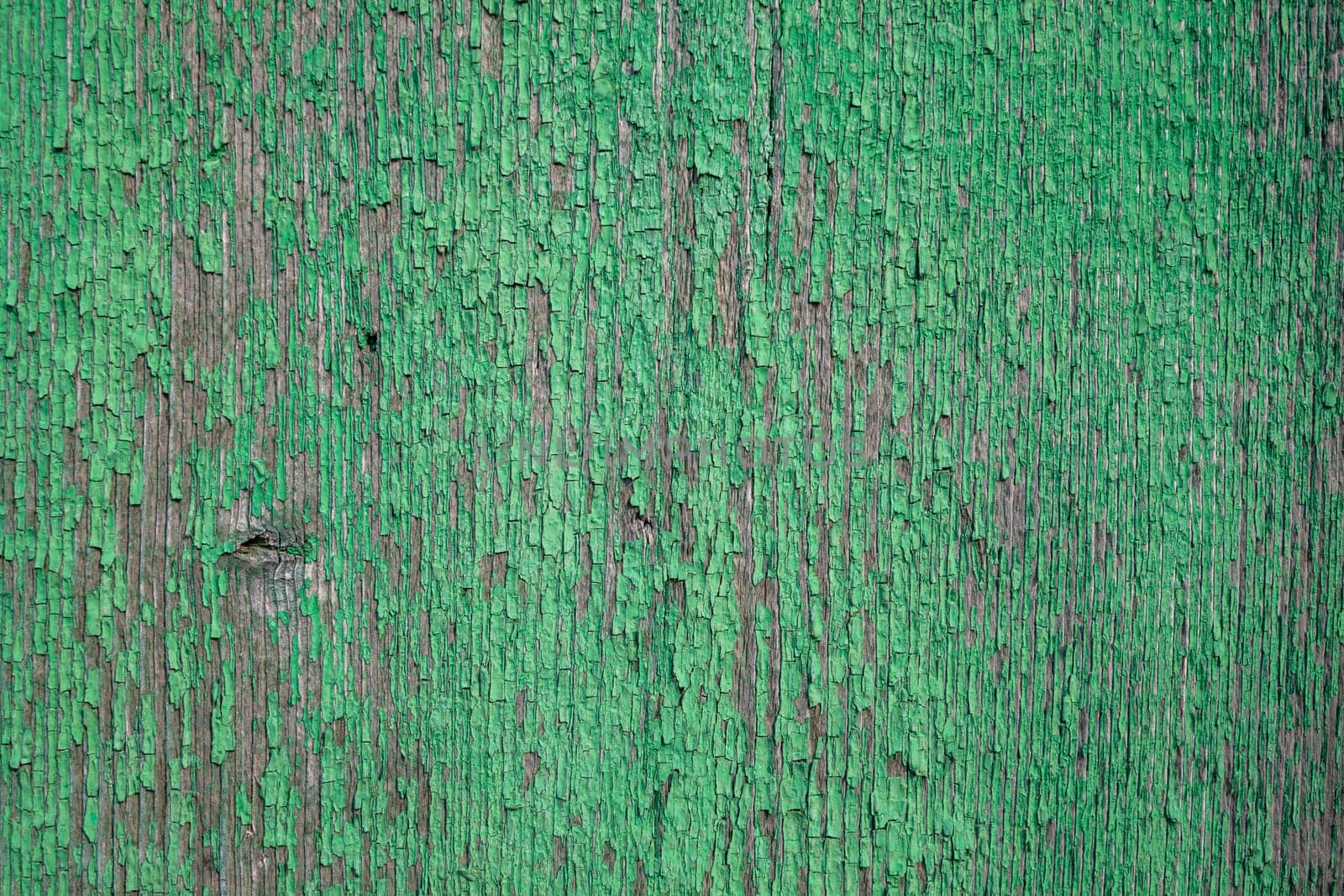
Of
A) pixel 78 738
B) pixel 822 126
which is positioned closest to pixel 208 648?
pixel 78 738

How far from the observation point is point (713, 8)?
619 millimetres

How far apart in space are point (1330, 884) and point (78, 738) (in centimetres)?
94

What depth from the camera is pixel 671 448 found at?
2.04 ft

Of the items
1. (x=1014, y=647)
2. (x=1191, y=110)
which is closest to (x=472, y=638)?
(x=1014, y=647)

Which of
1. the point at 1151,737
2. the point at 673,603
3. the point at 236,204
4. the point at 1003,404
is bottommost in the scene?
the point at 1151,737

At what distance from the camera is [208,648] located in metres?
0.61

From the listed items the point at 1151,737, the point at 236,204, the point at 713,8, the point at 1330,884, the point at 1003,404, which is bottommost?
the point at 1330,884

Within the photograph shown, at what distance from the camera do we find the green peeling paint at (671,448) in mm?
603

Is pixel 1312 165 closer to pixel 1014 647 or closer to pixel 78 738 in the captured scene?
pixel 1014 647

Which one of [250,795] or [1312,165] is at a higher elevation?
[1312,165]

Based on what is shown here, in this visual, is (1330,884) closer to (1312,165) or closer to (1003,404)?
(1003,404)

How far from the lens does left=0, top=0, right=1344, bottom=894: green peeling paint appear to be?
23.7 inches

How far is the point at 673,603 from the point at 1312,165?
1.90 ft

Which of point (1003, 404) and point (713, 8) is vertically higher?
point (713, 8)
